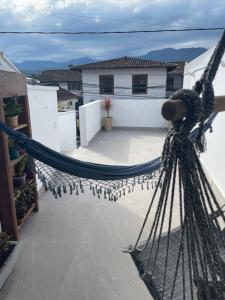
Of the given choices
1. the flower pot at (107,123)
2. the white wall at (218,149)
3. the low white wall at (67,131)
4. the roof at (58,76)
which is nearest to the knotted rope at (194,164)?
the white wall at (218,149)

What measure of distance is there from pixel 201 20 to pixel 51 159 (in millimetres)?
6538

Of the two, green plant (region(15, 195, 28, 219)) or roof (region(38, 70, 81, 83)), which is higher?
roof (region(38, 70, 81, 83))

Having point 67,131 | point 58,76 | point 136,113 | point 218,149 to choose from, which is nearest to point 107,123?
point 136,113

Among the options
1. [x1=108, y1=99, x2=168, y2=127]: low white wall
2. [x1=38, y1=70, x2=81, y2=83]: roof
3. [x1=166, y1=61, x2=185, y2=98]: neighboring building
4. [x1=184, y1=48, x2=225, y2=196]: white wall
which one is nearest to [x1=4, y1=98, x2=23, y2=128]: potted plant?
[x1=184, y1=48, x2=225, y2=196]: white wall

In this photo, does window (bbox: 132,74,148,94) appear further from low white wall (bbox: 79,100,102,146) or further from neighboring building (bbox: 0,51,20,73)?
neighboring building (bbox: 0,51,20,73)

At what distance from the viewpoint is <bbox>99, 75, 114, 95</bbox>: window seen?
1350 centimetres

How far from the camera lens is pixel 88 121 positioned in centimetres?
602

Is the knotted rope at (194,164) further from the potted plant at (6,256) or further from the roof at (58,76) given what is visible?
the roof at (58,76)

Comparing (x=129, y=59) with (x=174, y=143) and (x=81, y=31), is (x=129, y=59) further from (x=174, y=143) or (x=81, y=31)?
(x=174, y=143)

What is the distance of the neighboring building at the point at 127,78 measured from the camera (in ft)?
42.7

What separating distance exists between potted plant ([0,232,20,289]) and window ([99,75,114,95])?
1206 cm

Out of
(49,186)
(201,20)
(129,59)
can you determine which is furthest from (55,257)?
Result: (129,59)

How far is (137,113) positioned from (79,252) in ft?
19.7

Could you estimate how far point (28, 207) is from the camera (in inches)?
110
